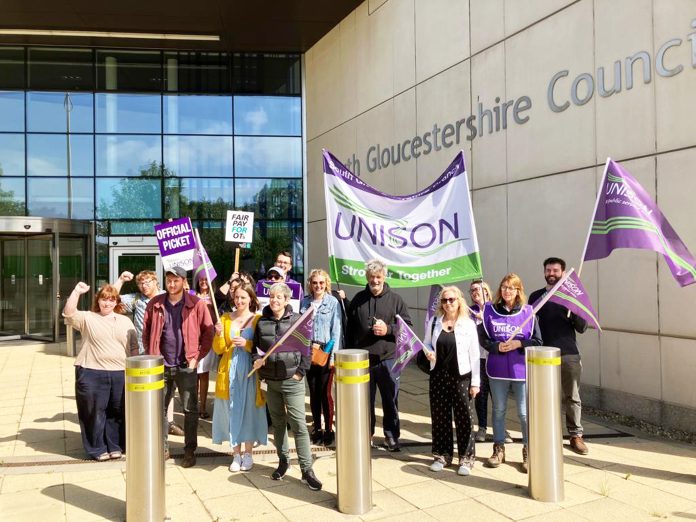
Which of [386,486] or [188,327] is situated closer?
[386,486]

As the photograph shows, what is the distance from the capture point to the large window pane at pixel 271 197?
60.8 feet

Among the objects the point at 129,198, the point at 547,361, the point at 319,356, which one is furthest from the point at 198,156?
the point at 547,361

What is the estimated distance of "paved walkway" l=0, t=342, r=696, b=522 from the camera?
177 inches

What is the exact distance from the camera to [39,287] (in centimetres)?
1611

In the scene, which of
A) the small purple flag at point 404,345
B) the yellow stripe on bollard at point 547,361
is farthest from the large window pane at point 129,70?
the yellow stripe on bollard at point 547,361

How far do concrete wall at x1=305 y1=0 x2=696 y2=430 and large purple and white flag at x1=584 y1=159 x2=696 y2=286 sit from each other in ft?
5.51

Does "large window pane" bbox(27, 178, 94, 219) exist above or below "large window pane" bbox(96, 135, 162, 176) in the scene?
below

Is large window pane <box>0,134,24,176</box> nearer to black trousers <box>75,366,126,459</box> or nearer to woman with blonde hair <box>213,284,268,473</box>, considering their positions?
black trousers <box>75,366,126,459</box>

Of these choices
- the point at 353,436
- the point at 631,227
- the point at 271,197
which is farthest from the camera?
the point at 271,197

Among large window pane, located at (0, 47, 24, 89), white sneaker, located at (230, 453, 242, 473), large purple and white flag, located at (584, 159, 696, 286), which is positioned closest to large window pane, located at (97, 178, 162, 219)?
large window pane, located at (0, 47, 24, 89)

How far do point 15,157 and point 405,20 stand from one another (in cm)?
1297

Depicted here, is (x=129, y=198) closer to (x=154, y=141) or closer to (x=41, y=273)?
(x=154, y=141)

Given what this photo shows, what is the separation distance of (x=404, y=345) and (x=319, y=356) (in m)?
0.98

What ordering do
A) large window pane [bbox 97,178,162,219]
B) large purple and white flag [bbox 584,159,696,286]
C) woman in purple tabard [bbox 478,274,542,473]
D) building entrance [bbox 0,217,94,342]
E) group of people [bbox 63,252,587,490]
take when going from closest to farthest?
large purple and white flag [bbox 584,159,696,286] < group of people [bbox 63,252,587,490] < woman in purple tabard [bbox 478,274,542,473] < building entrance [bbox 0,217,94,342] < large window pane [bbox 97,178,162,219]
